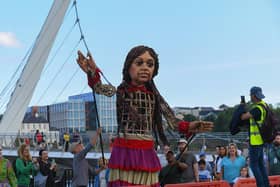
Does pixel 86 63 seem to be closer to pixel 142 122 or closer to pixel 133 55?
pixel 133 55

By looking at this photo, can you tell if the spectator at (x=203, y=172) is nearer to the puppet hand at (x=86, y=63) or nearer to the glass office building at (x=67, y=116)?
the puppet hand at (x=86, y=63)

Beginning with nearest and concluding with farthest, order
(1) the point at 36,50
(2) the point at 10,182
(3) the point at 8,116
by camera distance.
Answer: (2) the point at 10,182 < (3) the point at 8,116 < (1) the point at 36,50

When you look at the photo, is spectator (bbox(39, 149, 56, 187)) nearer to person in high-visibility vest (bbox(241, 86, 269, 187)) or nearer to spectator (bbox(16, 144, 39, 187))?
spectator (bbox(16, 144, 39, 187))

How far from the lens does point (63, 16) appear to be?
1172 inches

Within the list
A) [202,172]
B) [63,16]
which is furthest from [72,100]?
[202,172]

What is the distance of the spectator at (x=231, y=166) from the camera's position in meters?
9.48

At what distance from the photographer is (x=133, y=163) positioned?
532 cm

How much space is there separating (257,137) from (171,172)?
2069 mm

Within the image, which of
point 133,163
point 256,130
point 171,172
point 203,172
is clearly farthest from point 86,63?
point 203,172

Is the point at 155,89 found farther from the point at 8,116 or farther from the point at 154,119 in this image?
the point at 8,116

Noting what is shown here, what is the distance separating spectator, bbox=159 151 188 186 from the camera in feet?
25.7

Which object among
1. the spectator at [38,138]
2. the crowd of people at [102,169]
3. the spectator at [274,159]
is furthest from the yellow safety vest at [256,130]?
the spectator at [38,138]

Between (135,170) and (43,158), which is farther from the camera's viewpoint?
(43,158)

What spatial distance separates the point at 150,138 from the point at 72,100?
4906 inches
